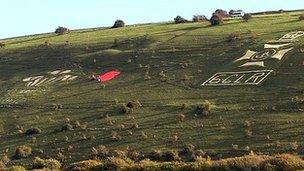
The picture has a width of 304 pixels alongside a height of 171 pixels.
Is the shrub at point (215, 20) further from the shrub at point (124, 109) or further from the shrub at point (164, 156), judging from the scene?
the shrub at point (164, 156)

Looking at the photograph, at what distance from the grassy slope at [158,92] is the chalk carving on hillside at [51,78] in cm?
143

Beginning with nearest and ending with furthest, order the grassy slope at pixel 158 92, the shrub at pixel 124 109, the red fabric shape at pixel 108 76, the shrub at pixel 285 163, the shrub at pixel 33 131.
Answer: the shrub at pixel 285 163 < the grassy slope at pixel 158 92 < the shrub at pixel 33 131 < the shrub at pixel 124 109 < the red fabric shape at pixel 108 76

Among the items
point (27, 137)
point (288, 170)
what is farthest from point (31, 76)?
point (288, 170)

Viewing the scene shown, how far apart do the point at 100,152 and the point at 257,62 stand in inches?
1080

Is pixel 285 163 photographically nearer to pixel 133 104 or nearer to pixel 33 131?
pixel 133 104

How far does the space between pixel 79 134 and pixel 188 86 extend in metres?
15.9

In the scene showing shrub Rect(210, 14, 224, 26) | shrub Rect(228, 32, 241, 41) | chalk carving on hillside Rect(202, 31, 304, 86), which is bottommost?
chalk carving on hillside Rect(202, 31, 304, 86)

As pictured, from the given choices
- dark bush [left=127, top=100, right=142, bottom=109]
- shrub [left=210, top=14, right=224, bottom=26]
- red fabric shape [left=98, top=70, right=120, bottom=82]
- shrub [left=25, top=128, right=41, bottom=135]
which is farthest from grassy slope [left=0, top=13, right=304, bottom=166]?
shrub [left=210, top=14, right=224, bottom=26]

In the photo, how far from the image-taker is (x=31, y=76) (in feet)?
313

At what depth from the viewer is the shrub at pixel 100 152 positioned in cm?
5784

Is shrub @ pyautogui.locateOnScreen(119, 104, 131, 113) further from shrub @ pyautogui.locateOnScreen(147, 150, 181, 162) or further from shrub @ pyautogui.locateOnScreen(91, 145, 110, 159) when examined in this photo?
shrub @ pyautogui.locateOnScreen(147, 150, 181, 162)

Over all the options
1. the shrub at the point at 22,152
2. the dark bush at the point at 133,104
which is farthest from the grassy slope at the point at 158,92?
the shrub at the point at 22,152

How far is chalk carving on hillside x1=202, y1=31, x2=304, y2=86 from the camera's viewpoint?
73669mm

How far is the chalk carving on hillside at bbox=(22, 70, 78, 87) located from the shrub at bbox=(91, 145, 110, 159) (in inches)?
1174
